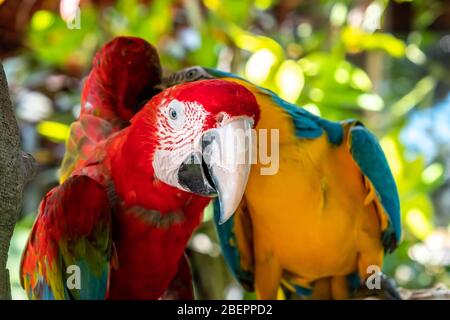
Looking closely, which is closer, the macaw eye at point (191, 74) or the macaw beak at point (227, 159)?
the macaw beak at point (227, 159)

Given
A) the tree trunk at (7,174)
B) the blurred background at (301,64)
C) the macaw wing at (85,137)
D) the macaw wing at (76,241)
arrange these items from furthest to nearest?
the blurred background at (301,64)
the macaw wing at (85,137)
the macaw wing at (76,241)
the tree trunk at (7,174)

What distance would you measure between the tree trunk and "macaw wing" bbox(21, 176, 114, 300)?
0.10 metres

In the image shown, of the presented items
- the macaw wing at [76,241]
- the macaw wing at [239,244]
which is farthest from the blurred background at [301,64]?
the macaw wing at [76,241]

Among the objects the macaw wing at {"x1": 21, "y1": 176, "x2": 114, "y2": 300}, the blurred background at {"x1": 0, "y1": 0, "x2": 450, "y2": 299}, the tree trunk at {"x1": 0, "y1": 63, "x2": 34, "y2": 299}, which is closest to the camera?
the tree trunk at {"x1": 0, "y1": 63, "x2": 34, "y2": 299}

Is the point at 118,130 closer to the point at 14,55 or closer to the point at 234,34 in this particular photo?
the point at 234,34


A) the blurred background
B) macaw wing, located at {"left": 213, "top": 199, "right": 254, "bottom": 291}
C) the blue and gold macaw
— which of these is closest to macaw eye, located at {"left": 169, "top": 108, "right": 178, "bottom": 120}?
the blue and gold macaw

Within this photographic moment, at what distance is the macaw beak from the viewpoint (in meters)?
0.57

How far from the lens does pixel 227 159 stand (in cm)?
57

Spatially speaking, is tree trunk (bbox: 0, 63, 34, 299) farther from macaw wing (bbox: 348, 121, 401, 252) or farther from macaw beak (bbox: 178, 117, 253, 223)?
macaw wing (bbox: 348, 121, 401, 252)

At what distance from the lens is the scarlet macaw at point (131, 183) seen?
22.9 inches

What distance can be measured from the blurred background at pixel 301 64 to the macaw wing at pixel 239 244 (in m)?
0.07

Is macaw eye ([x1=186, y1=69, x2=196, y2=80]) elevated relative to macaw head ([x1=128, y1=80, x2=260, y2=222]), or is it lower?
elevated

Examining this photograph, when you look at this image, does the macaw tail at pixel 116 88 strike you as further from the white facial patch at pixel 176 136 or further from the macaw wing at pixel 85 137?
the white facial patch at pixel 176 136

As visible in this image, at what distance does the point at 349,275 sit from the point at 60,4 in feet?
2.18
